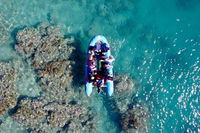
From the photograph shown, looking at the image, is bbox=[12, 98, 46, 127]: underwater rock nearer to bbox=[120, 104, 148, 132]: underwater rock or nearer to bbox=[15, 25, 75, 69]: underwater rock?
bbox=[15, 25, 75, 69]: underwater rock

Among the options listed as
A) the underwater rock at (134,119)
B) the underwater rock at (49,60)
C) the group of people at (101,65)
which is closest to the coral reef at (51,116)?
the underwater rock at (49,60)

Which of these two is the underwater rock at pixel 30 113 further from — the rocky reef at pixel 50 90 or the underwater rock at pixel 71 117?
the underwater rock at pixel 71 117

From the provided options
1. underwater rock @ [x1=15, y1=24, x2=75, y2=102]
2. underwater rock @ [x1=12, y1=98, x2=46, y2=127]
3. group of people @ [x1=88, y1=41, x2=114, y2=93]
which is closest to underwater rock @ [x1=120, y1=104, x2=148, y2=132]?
group of people @ [x1=88, y1=41, x2=114, y2=93]

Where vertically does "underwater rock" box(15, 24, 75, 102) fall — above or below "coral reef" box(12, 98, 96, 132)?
above

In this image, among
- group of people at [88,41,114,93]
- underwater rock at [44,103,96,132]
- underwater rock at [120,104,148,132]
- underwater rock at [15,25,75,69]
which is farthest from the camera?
underwater rock at [120,104,148,132]

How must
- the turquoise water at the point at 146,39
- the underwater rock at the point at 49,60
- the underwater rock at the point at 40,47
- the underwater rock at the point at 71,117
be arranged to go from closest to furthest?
1. the underwater rock at the point at 71,117
2. the underwater rock at the point at 49,60
3. the underwater rock at the point at 40,47
4. the turquoise water at the point at 146,39

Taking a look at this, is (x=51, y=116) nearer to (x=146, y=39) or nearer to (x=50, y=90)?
(x=50, y=90)
